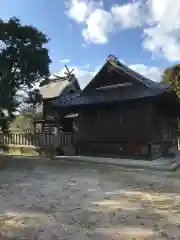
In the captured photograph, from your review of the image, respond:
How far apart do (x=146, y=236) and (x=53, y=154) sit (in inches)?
434

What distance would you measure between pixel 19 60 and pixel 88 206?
8994mm

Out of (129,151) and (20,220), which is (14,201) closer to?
(20,220)

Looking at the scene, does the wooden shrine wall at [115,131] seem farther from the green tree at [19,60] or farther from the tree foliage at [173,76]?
the tree foliage at [173,76]

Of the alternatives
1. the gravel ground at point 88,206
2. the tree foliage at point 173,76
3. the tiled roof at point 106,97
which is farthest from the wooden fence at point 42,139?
the tree foliage at point 173,76

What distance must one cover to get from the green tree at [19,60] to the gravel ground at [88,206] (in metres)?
4.51

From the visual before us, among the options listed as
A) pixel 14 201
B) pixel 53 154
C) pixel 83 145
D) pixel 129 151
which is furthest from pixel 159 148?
pixel 14 201

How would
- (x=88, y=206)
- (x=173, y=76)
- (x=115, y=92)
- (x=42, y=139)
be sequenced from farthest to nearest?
(x=173, y=76) < (x=42, y=139) < (x=115, y=92) < (x=88, y=206)

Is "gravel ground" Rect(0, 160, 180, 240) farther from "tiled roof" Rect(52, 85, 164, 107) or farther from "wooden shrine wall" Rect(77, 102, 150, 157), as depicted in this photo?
"tiled roof" Rect(52, 85, 164, 107)

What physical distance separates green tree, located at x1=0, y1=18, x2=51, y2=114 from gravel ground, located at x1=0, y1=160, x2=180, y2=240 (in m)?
4.51

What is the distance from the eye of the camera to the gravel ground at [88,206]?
12.8 feet

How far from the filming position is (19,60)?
491 inches

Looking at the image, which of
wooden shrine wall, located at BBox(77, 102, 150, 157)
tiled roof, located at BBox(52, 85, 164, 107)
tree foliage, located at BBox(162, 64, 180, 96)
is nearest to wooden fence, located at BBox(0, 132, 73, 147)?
wooden shrine wall, located at BBox(77, 102, 150, 157)

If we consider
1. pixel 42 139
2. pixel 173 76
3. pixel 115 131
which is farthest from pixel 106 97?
pixel 173 76

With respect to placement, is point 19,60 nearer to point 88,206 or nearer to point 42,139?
point 42,139
